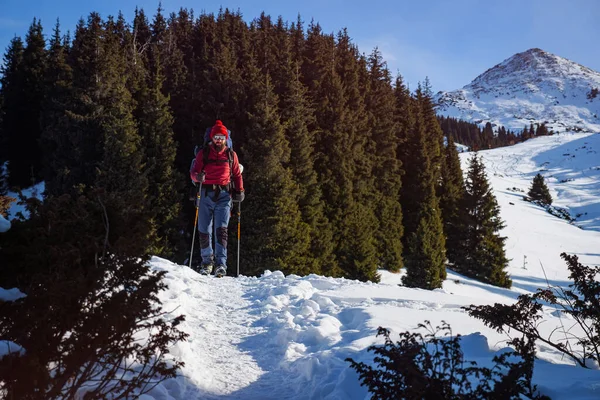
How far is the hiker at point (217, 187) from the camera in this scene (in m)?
8.22

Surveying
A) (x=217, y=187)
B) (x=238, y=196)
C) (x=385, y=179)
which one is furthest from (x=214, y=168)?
(x=385, y=179)

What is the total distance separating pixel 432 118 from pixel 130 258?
38.6 m

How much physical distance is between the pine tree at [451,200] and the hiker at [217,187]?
29.1m

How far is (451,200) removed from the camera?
35.6m

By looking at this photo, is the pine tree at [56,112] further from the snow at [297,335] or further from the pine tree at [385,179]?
the pine tree at [385,179]

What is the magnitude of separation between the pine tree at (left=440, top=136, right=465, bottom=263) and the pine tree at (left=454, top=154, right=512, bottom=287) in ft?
2.08

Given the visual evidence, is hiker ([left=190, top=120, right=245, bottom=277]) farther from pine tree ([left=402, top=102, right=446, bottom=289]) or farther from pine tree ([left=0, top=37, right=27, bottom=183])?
pine tree ([left=0, top=37, right=27, bottom=183])

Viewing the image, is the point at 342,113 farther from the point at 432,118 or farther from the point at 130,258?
the point at 130,258

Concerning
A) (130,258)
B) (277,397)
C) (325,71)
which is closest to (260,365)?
(277,397)

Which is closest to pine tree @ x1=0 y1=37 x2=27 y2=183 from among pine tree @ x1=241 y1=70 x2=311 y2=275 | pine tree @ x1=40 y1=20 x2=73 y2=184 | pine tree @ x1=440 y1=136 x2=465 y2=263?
pine tree @ x1=40 y1=20 x2=73 y2=184

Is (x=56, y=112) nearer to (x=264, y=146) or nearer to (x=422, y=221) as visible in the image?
(x=264, y=146)

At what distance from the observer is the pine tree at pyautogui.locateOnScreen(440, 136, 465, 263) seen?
3391cm

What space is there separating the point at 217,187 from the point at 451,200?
3163 cm

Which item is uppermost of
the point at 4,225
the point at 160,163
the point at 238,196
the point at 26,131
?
the point at 26,131
